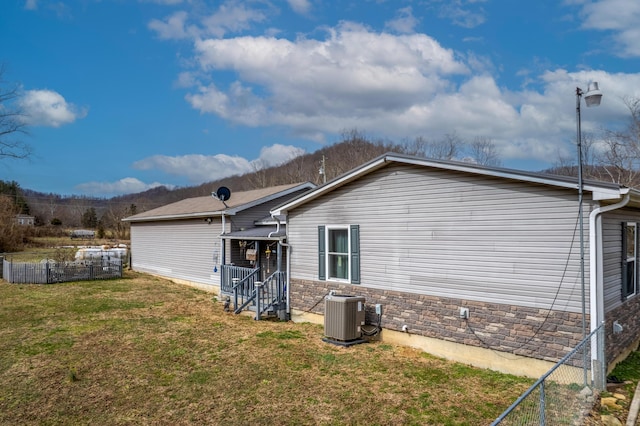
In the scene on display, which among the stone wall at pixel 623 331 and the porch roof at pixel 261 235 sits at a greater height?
the porch roof at pixel 261 235

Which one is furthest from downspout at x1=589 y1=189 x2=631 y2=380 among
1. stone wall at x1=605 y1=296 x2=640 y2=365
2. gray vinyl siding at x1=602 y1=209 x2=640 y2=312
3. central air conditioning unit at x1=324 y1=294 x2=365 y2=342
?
central air conditioning unit at x1=324 y1=294 x2=365 y2=342

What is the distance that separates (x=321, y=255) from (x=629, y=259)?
651 cm

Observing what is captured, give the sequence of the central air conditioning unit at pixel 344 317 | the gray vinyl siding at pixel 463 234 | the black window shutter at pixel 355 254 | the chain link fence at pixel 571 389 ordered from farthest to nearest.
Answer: the black window shutter at pixel 355 254, the central air conditioning unit at pixel 344 317, the gray vinyl siding at pixel 463 234, the chain link fence at pixel 571 389

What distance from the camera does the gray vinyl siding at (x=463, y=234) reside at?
7039 mm

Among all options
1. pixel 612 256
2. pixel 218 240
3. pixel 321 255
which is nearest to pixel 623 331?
pixel 612 256

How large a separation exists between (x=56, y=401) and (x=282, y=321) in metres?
6.17

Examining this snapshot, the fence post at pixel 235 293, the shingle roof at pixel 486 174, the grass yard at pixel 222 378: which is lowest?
the grass yard at pixel 222 378

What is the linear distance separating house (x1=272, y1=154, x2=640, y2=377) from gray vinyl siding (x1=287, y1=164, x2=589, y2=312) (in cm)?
2

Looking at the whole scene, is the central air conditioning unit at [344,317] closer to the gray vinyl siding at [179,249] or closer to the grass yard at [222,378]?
the grass yard at [222,378]

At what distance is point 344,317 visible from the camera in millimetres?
9273

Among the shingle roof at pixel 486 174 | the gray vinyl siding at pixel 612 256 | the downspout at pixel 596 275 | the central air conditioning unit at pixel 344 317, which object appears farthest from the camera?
the central air conditioning unit at pixel 344 317

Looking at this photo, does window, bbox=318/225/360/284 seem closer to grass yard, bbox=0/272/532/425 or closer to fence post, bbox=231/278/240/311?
grass yard, bbox=0/272/532/425

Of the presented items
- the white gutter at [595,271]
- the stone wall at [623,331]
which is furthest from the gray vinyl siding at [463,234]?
the stone wall at [623,331]

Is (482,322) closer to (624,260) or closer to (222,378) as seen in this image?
(624,260)
